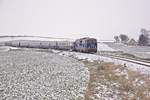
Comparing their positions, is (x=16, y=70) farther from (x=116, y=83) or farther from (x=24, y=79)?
(x=116, y=83)

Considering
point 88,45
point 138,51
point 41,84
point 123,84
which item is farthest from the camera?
point 138,51

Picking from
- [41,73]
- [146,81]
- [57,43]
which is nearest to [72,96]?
[146,81]

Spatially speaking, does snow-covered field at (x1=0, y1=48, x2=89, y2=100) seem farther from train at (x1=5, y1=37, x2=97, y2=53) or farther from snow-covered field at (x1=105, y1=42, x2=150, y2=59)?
snow-covered field at (x1=105, y1=42, x2=150, y2=59)

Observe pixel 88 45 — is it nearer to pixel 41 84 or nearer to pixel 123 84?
pixel 123 84

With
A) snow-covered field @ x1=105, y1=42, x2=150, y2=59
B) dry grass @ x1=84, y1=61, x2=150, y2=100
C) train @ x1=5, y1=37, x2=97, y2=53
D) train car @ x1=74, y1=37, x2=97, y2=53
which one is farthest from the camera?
snow-covered field @ x1=105, y1=42, x2=150, y2=59

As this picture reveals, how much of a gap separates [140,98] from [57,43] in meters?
48.9

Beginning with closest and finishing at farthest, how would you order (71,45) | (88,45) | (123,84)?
(123,84) → (88,45) → (71,45)

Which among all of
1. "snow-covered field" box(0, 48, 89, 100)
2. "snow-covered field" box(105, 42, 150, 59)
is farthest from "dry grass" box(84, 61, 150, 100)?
"snow-covered field" box(105, 42, 150, 59)

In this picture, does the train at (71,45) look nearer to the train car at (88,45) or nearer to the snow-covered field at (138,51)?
the train car at (88,45)

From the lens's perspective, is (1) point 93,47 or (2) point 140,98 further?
(1) point 93,47

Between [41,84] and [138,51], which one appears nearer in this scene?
[41,84]

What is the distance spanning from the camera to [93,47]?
48.3 metres

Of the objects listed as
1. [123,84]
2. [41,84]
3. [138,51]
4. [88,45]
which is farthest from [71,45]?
[138,51]

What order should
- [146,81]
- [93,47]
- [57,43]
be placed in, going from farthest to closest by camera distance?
1. [57,43]
2. [93,47]
3. [146,81]
